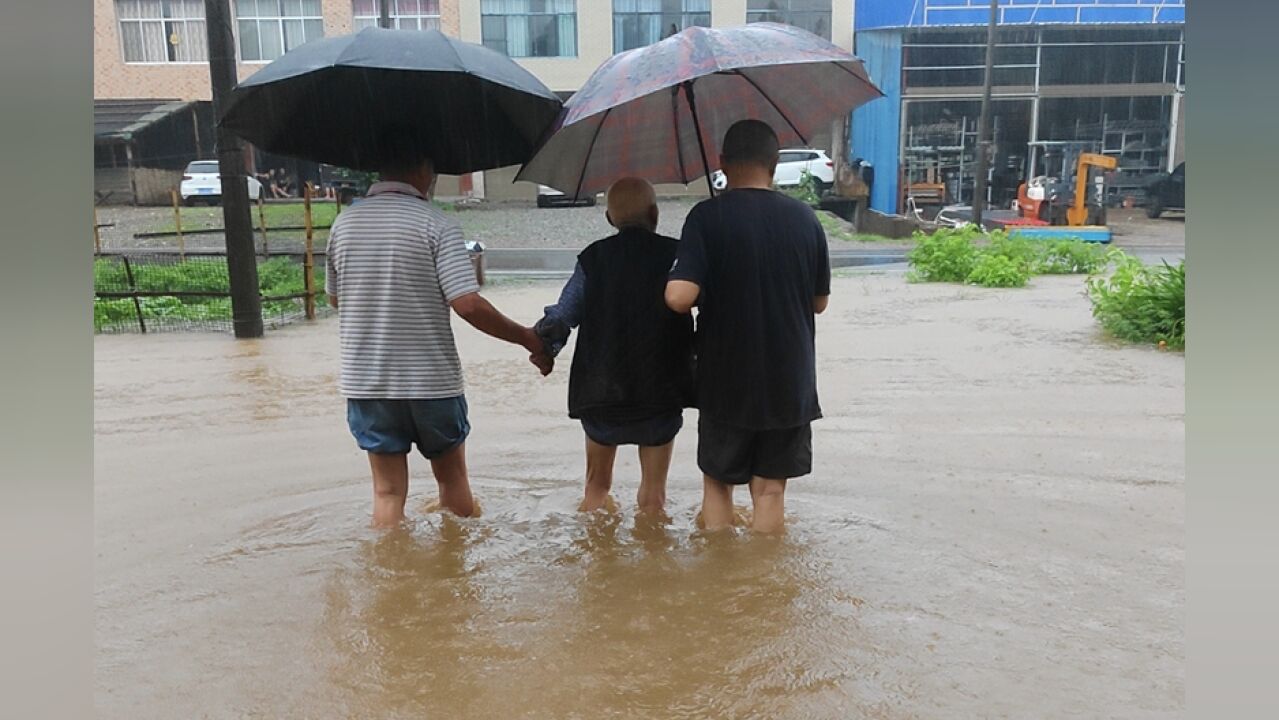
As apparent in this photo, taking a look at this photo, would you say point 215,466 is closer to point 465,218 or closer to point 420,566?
point 420,566

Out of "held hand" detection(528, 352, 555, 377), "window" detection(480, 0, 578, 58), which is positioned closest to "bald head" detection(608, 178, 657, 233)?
"held hand" detection(528, 352, 555, 377)

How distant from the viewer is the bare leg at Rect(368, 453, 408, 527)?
4.20m

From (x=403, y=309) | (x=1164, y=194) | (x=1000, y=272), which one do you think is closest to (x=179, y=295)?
(x=403, y=309)

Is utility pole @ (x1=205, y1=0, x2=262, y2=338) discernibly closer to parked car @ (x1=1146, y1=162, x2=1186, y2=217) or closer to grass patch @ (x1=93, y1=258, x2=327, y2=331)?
grass patch @ (x1=93, y1=258, x2=327, y2=331)

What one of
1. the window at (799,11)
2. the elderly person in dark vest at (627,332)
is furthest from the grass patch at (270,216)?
the elderly person in dark vest at (627,332)

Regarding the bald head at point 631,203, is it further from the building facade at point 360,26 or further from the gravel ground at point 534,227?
the building facade at point 360,26

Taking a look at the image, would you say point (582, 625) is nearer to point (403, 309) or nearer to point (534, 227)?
point (403, 309)

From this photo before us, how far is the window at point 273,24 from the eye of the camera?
2873 centimetres

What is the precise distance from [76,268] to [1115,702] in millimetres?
4559

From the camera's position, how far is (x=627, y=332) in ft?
13.6

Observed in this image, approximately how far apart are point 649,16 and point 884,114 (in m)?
7.08

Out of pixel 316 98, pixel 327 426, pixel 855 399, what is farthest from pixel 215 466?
pixel 855 399

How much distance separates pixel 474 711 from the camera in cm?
304

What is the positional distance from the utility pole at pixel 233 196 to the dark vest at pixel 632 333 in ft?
20.2
